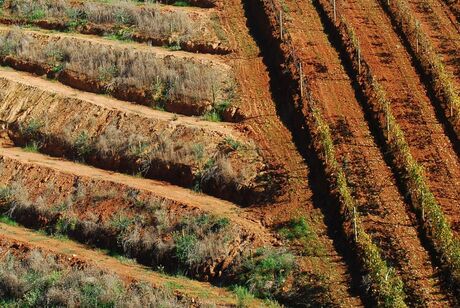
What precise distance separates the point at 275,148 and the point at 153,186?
3.62 meters

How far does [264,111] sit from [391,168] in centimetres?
485

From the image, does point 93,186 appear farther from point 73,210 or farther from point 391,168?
point 391,168

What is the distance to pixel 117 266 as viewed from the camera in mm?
19297

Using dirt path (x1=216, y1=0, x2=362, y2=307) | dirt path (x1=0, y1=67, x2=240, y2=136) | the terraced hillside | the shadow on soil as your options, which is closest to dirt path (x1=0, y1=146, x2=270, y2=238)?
the terraced hillside

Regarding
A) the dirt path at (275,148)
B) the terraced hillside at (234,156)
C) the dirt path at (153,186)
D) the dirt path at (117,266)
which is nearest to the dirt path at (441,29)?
the terraced hillside at (234,156)

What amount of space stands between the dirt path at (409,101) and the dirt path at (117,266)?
5.93 metres

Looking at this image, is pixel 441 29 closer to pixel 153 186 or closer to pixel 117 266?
pixel 153 186

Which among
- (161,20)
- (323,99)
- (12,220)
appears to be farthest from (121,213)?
(161,20)

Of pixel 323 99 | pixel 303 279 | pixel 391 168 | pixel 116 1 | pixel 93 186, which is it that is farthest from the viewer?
pixel 116 1

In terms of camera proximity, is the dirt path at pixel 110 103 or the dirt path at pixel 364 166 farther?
the dirt path at pixel 110 103

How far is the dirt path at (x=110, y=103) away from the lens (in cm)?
2326

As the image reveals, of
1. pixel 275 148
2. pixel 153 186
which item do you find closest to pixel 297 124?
pixel 275 148

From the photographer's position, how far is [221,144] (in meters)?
22.2

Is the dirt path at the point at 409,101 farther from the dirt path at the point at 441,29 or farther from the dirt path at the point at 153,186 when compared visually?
the dirt path at the point at 153,186
